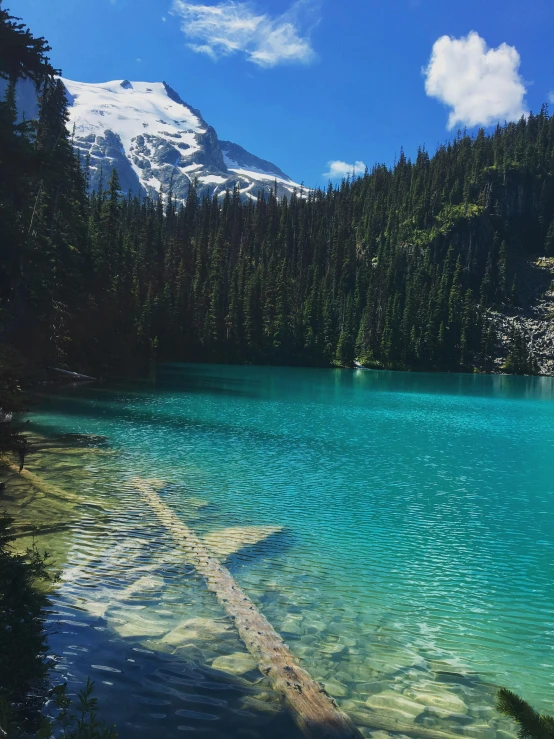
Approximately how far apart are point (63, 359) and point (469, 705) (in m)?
53.4

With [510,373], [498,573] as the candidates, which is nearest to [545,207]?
[510,373]

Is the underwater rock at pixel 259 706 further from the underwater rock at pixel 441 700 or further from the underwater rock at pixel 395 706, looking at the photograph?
the underwater rock at pixel 441 700

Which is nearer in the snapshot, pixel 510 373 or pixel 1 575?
pixel 1 575

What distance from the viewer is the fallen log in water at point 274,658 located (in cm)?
696

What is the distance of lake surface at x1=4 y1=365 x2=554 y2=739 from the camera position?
303 inches

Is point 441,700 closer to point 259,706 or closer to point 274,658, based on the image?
point 274,658

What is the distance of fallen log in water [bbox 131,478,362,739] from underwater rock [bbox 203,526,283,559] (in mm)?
275

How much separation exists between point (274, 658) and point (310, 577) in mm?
3854

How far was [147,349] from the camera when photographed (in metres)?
95.1

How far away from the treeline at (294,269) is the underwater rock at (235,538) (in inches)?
505

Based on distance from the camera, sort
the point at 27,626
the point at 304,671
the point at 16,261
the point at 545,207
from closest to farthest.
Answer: the point at 27,626 → the point at 304,671 → the point at 16,261 → the point at 545,207

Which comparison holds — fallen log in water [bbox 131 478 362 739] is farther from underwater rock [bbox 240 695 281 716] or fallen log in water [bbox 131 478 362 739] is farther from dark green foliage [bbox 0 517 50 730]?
dark green foliage [bbox 0 517 50 730]

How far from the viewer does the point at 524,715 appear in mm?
3207

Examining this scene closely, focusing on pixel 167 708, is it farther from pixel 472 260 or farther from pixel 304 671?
pixel 472 260
